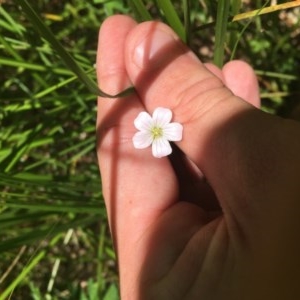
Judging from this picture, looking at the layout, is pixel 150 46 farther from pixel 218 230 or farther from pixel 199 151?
pixel 218 230

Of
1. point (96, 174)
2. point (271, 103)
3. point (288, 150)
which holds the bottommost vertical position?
point (271, 103)

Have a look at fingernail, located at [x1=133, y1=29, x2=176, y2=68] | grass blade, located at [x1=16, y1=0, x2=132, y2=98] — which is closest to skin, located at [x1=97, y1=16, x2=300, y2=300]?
fingernail, located at [x1=133, y1=29, x2=176, y2=68]

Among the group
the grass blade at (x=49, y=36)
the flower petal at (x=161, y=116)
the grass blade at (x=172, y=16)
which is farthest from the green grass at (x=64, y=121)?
the grass blade at (x=49, y=36)

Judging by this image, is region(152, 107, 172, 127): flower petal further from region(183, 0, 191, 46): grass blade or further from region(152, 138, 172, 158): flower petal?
region(183, 0, 191, 46): grass blade

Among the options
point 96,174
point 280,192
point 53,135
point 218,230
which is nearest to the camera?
point 280,192

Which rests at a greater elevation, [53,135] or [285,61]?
[53,135]

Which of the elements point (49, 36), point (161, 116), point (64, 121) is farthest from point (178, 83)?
point (64, 121)

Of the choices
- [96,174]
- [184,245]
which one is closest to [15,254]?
[96,174]

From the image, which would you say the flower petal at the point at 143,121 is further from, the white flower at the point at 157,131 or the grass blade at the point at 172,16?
the grass blade at the point at 172,16
